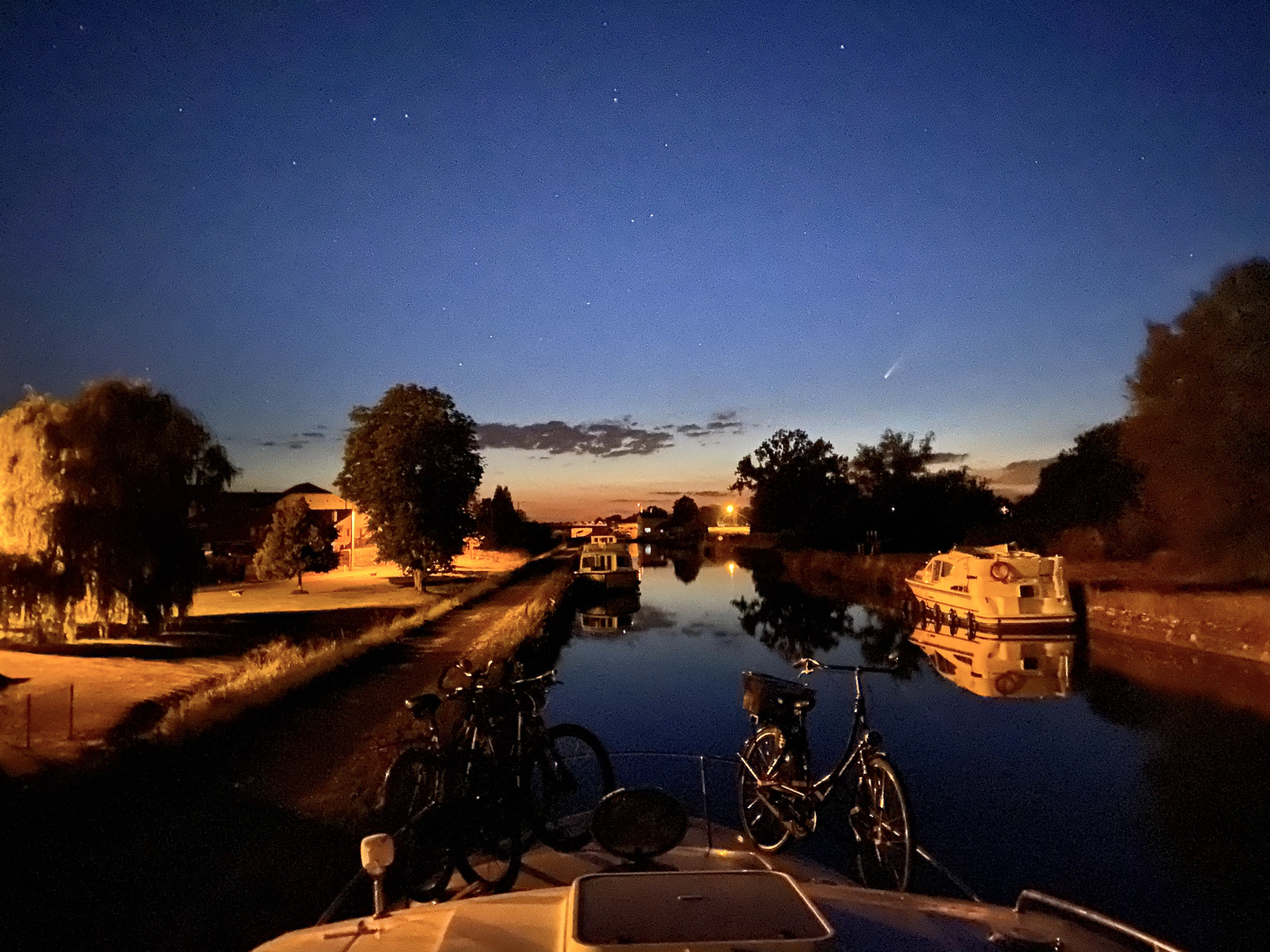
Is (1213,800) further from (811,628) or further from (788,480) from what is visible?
(788,480)

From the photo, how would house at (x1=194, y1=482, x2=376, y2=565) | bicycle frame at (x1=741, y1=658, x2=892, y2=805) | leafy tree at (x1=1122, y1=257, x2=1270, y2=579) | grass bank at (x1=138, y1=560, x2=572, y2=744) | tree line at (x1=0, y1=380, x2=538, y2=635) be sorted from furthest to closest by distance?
house at (x1=194, y1=482, x2=376, y2=565) < leafy tree at (x1=1122, y1=257, x2=1270, y2=579) < tree line at (x1=0, y1=380, x2=538, y2=635) < grass bank at (x1=138, y1=560, x2=572, y2=744) < bicycle frame at (x1=741, y1=658, x2=892, y2=805)

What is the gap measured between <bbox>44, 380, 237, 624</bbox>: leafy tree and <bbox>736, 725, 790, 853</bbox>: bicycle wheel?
15.8 m

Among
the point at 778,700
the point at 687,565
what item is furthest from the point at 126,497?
the point at 687,565

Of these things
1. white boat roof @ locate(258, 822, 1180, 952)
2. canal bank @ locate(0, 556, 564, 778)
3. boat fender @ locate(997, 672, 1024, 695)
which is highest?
white boat roof @ locate(258, 822, 1180, 952)

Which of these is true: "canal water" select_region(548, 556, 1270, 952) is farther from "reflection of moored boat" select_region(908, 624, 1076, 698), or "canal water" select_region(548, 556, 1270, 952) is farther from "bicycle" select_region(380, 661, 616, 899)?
"bicycle" select_region(380, 661, 616, 899)

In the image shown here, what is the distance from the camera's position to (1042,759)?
43.2 ft

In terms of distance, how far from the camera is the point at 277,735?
37.9 feet

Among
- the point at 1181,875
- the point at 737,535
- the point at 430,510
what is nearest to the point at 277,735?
the point at 1181,875

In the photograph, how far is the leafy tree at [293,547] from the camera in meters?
39.4

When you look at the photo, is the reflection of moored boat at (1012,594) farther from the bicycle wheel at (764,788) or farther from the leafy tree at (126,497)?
the bicycle wheel at (764,788)

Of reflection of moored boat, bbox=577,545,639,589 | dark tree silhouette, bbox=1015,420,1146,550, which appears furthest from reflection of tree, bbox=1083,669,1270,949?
dark tree silhouette, bbox=1015,420,1146,550

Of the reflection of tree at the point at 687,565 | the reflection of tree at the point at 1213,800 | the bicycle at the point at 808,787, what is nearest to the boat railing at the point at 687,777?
the bicycle at the point at 808,787

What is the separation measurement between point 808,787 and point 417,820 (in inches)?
95.9

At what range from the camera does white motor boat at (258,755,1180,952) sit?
2244mm
